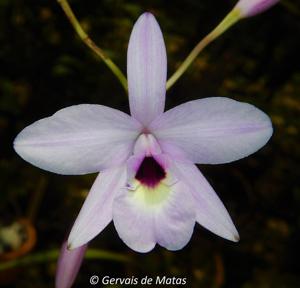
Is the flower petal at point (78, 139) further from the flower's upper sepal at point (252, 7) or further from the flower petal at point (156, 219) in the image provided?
the flower's upper sepal at point (252, 7)

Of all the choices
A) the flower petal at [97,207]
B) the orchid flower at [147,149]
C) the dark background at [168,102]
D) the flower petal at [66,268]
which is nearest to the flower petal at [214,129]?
the orchid flower at [147,149]

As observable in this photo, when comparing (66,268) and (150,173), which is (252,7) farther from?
(66,268)

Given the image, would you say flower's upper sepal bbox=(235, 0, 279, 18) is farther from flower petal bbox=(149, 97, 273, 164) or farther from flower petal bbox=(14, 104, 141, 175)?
flower petal bbox=(14, 104, 141, 175)

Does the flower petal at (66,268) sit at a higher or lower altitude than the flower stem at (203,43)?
lower

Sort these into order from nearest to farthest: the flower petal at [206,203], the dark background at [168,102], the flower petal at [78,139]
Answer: the flower petal at [78,139]
the flower petal at [206,203]
the dark background at [168,102]

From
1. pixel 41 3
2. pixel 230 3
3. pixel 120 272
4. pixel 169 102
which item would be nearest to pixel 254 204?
pixel 120 272

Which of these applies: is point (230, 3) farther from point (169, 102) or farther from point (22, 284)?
point (22, 284)
